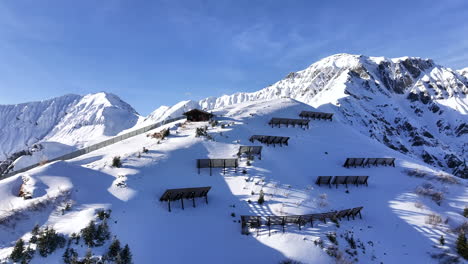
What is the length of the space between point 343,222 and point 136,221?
549 inches

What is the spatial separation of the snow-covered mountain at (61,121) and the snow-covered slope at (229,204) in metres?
114

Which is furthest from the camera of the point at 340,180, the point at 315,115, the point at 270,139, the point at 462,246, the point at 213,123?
the point at 315,115

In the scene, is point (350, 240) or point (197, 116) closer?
point (350, 240)

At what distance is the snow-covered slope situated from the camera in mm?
14898

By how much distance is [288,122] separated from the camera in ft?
119

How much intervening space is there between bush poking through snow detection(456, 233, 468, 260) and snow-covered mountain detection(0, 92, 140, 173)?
132 m

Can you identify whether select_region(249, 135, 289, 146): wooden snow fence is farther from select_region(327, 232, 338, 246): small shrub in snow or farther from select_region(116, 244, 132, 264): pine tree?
select_region(116, 244, 132, 264): pine tree

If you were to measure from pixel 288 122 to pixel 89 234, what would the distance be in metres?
28.0

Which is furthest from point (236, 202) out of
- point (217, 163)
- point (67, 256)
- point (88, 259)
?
point (67, 256)

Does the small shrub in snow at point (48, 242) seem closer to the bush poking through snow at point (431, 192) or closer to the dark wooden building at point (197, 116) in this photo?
the dark wooden building at point (197, 116)

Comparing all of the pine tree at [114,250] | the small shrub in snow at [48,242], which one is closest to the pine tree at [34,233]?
the small shrub in snow at [48,242]

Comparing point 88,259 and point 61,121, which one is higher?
point 61,121

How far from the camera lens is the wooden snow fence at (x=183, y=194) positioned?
17953 millimetres

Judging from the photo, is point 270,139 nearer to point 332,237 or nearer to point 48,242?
point 332,237
